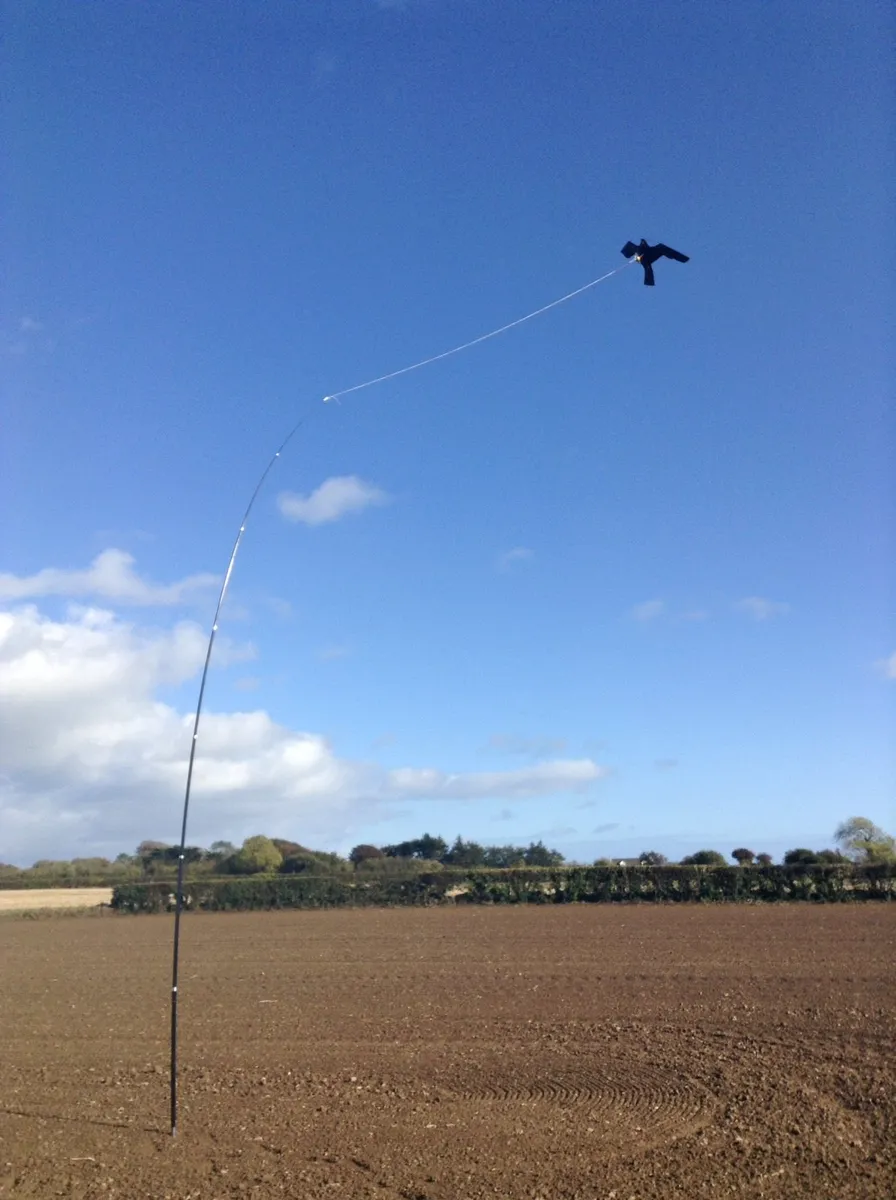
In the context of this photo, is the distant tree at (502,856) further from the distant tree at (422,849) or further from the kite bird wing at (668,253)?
the kite bird wing at (668,253)

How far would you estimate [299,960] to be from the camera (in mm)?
23125

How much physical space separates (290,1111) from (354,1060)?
2.24 m

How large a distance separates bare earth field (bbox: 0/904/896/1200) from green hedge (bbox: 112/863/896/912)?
1965 centimetres

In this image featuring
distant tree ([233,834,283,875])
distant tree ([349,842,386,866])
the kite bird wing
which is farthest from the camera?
distant tree ([349,842,386,866])

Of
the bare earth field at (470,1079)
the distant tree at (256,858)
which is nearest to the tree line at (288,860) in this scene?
the distant tree at (256,858)

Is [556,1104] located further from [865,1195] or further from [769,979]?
[769,979]

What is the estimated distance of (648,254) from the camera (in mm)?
7543

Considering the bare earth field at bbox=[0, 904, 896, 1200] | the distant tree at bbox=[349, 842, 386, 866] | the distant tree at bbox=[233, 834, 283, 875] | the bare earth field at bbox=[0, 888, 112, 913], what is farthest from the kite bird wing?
the distant tree at bbox=[349, 842, 386, 866]

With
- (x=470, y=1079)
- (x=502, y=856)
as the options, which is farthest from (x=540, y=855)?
(x=470, y=1079)

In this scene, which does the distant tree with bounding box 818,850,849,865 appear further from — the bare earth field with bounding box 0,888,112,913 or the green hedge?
the bare earth field with bounding box 0,888,112,913

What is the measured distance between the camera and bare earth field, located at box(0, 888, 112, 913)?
5197 cm

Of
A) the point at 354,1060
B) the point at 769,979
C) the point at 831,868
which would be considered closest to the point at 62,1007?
the point at 354,1060

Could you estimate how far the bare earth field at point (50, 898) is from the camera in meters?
52.0

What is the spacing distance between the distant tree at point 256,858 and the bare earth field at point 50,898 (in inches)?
560
